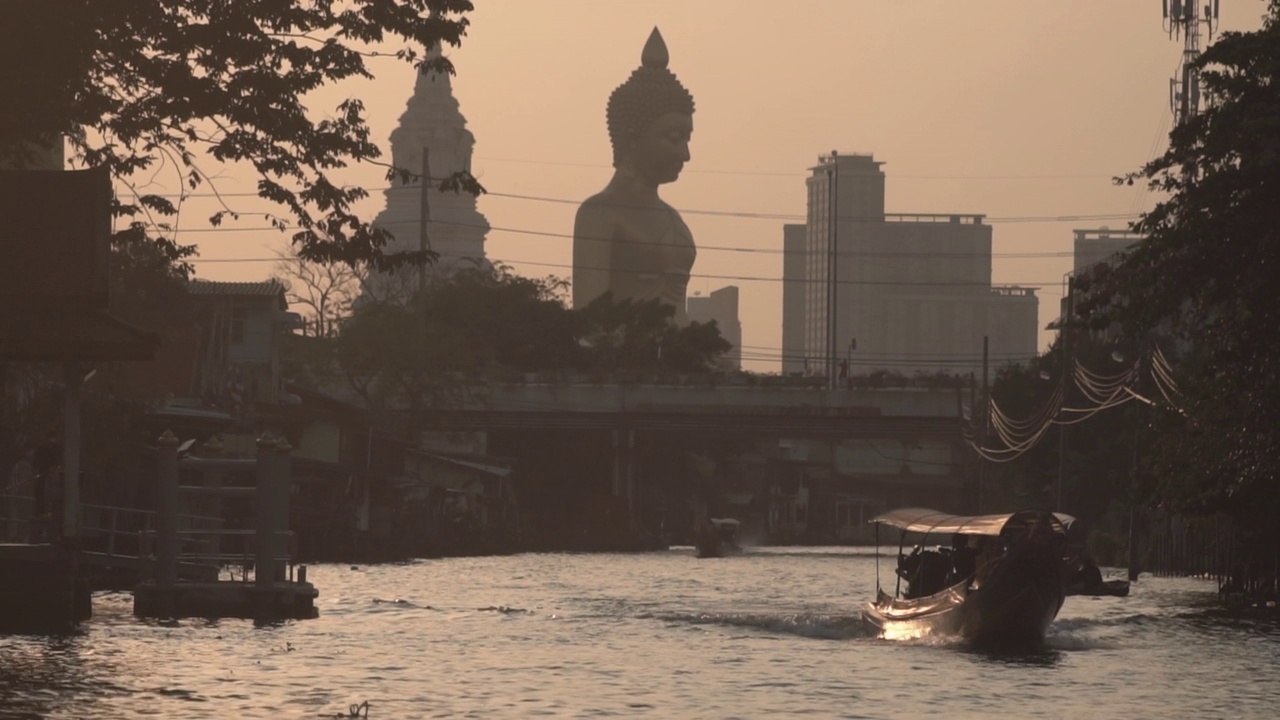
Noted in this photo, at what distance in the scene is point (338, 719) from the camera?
780 inches

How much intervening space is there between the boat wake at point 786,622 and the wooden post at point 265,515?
318 inches

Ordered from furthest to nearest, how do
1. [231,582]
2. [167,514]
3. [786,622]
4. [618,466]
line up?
1. [618,466]
2. [786,622]
3. [231,582]
4. [167,514]

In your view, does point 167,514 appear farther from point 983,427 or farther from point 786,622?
point 983,427

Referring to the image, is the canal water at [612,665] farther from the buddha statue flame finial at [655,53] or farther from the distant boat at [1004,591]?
the buddha statue flame finial at [655,53]

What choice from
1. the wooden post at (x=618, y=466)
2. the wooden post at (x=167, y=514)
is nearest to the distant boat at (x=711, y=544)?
the wooden post at (x=618, y=466)

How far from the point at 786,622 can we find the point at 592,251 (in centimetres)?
10211

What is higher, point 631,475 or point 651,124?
point 651,124

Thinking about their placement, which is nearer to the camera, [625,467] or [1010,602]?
[1010,602]

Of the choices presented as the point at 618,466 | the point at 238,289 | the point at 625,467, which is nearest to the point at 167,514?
the point at 238,289

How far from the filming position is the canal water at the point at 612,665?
72.6 ft

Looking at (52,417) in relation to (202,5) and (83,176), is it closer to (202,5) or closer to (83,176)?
(83,176)

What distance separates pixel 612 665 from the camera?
28125 millimetres

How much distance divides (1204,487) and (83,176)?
72.3 ft

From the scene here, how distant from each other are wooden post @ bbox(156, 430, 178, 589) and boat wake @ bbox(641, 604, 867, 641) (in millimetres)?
9442
